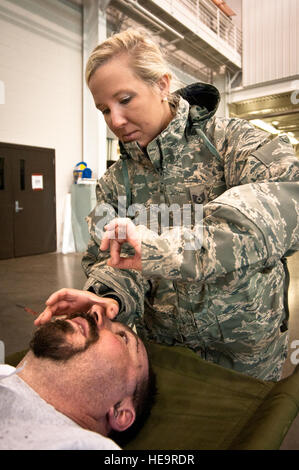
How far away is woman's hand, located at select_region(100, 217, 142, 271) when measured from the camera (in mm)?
686

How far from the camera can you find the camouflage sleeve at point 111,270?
106 centimetres

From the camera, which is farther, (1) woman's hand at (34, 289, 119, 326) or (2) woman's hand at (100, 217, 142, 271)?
(1) woman's hand at (34, 289, 119, 326)

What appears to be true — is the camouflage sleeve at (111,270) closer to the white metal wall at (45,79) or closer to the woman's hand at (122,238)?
the woman's hand at (122,238)

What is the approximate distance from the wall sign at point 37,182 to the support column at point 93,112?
34.1 inches

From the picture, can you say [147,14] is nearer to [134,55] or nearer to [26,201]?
[26,201]

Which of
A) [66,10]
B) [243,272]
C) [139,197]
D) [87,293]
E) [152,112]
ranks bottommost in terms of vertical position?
[87,293]

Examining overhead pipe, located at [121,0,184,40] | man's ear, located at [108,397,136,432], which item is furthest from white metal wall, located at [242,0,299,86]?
man's ear, located at [108,397,136,432]

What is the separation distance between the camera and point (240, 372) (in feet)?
3.65

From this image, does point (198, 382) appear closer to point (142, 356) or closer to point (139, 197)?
point (142, 356)

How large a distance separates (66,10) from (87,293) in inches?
232

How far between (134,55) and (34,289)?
118 inches

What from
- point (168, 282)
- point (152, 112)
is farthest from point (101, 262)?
point (152, 112)

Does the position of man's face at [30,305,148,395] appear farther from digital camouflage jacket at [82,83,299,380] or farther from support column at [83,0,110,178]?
support column at [83,0,110,178]

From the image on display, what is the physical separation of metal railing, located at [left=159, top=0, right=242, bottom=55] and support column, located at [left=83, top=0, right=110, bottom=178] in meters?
1.05
